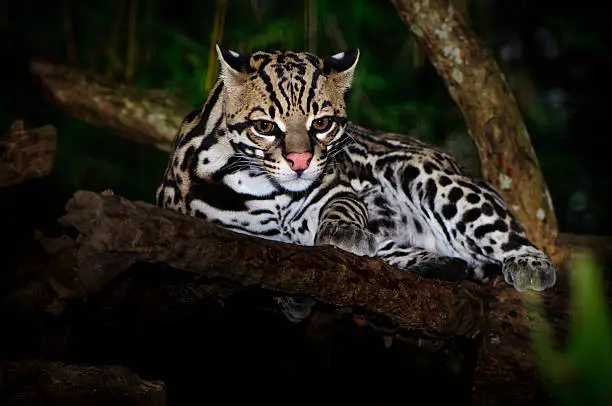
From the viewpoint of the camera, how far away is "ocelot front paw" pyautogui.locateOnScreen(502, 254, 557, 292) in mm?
3418

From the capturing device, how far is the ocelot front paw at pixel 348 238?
3.20m

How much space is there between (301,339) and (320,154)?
1.11 m

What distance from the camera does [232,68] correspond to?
316 cm

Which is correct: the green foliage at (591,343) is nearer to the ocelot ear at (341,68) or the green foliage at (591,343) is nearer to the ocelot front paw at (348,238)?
the ocelot front paw at (348,238)

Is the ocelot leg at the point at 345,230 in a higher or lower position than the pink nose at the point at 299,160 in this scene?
lower

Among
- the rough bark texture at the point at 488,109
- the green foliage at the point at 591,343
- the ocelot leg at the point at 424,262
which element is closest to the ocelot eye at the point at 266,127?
the ocelot leg at the point at 424,262

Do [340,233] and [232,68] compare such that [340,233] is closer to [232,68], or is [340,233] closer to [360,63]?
[232,68]

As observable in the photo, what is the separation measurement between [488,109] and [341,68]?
5.39ft

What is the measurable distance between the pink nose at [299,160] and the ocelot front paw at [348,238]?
316mm

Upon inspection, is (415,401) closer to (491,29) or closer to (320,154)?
(320,154)

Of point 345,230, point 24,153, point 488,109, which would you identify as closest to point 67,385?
point 24,153

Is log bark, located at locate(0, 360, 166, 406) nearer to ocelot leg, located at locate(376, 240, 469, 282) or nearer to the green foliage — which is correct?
ocelot leg, located at locate(376, 240, 469, 282)

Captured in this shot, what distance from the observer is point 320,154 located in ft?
10.2

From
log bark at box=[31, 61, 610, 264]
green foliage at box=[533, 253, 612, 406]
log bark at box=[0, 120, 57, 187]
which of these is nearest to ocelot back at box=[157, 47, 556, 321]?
log bark at box=[0, 120, 57, 187]
